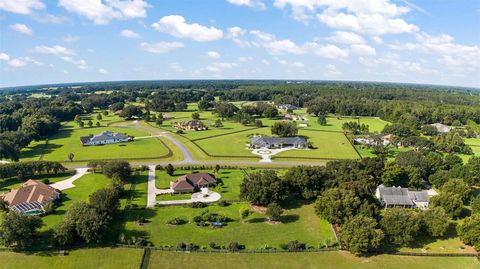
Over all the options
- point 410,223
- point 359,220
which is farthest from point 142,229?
point 410,223

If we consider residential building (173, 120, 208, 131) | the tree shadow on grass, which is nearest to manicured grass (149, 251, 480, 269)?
the tree shadow on grass

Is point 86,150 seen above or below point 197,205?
above

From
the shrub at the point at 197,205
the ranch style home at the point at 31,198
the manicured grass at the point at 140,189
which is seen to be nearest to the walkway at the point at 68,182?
the ranch style home at the point at 31,198

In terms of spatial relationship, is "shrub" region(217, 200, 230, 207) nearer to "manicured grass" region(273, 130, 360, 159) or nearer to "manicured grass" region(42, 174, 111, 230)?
"manicured grass" region(42, 174, 111, 230)

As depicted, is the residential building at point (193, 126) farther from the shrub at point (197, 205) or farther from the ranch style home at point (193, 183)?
the shrub at point (197, 205)

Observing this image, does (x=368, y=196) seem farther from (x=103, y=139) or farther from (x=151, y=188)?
(x=103, y=139)

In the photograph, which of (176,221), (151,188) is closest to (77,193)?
(151,188)

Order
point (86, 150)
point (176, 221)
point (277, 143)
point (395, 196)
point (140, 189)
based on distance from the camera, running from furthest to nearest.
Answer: point (277, 143), point (86, 150), point (140, 189), point (395, 196), point (176, 221)
